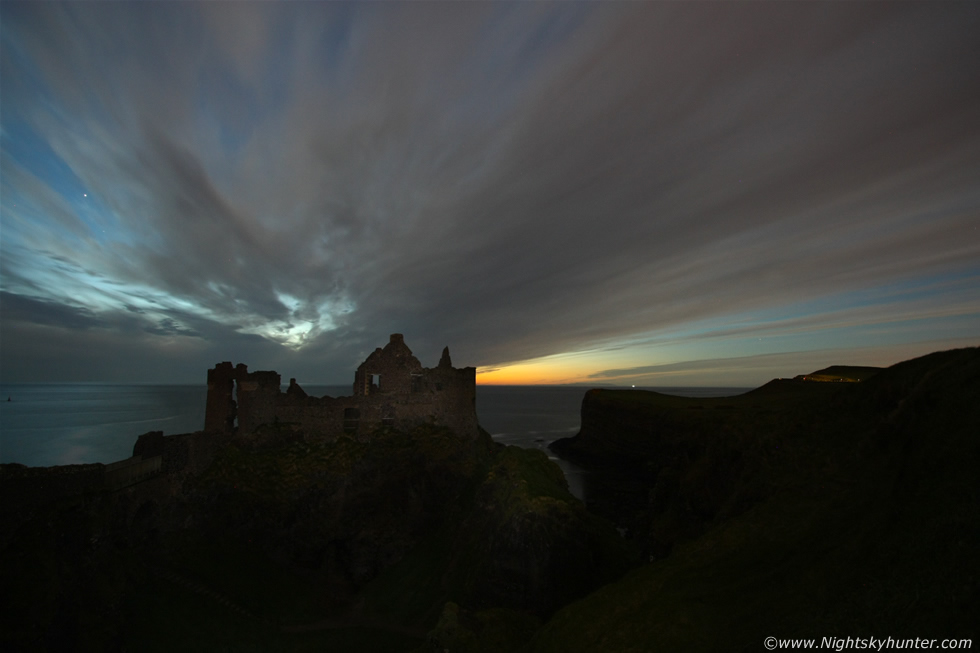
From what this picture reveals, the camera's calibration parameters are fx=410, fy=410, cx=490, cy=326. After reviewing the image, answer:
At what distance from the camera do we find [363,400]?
109 feet

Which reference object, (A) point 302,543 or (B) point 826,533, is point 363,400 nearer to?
(A) point 302,543

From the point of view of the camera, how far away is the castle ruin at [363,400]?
3212cm

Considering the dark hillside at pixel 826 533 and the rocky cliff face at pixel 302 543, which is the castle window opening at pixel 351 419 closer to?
the rocky cliff face at pixel 302 543

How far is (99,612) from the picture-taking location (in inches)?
750

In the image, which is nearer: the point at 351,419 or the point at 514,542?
the point at 514,542

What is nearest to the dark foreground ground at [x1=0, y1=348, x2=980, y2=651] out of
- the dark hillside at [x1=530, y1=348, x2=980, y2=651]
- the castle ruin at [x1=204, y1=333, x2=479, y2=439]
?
the dark hillside at [x1=530, y1=348, x2=980, y2=651]

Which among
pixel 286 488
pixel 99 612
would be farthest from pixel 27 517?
pixel 286 488

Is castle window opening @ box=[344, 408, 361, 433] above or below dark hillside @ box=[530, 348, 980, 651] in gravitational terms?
above

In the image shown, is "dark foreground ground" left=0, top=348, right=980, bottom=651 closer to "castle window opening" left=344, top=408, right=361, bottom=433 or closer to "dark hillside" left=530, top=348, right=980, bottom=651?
"dark hillside" left=530, top=348, right=980, bottom=651

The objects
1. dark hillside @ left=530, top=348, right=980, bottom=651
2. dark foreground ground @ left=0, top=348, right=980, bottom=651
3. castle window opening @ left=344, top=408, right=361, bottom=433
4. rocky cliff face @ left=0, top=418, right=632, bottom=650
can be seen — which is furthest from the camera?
castle window opening @ left=344, top=408, right=361, bottom=433

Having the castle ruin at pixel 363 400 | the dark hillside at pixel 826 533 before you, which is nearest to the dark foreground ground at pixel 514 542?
the dark hillside at pixel 826 533

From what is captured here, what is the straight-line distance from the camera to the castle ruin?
1265 inches

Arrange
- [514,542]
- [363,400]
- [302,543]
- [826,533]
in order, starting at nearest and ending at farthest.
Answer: [826,533] → [514,542] → [302,543] → [363,400]

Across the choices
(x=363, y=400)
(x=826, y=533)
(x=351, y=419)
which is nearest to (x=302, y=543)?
(x=351, y=419)
